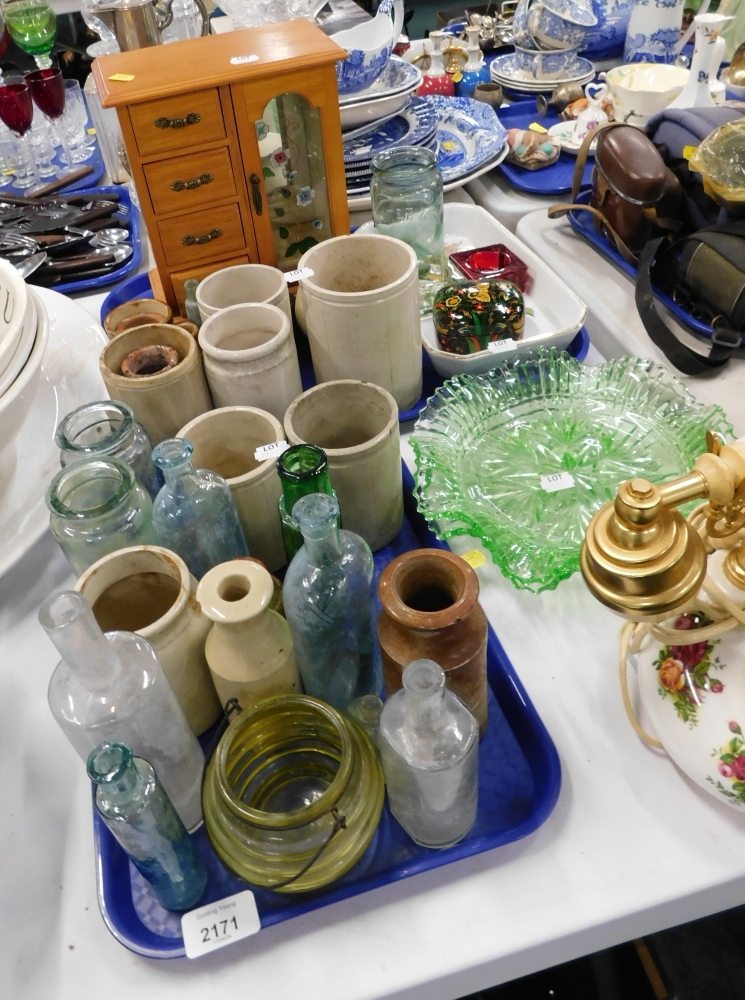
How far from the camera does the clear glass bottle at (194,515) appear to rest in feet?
1.84

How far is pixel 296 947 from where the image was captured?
1.57 ft

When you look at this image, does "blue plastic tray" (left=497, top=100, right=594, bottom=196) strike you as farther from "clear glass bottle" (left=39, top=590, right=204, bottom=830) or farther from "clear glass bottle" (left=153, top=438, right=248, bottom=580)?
"clear glass bottle" (left=39, top=590, right=204, bottom=830)

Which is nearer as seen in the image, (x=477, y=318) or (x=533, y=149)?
(x=477, y=318)

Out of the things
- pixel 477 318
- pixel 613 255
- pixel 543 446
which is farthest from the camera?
pixel 613 255

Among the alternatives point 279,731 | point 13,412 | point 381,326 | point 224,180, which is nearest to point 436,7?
point 224,180

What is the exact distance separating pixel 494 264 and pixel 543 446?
0.39m

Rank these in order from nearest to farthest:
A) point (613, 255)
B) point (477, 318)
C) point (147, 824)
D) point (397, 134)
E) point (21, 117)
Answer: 1. point (147, 824)
2. point (477, 318)
3. point (613, 255)
4. point (397, 134)
5. point (21, 117)

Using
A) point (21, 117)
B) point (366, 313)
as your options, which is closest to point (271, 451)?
point (366, 313)

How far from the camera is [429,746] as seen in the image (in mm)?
448

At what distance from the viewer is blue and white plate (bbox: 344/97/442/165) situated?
1166 millimetres

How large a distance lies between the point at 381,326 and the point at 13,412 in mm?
357

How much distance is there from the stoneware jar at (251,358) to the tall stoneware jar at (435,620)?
28 centimetres

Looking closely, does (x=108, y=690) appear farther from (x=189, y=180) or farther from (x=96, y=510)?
(x=189, y=180)

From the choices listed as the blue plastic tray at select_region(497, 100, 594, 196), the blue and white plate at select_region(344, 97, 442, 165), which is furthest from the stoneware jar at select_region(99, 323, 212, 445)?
the blue plastic tray at select_region(497, 100, 594, 196)
